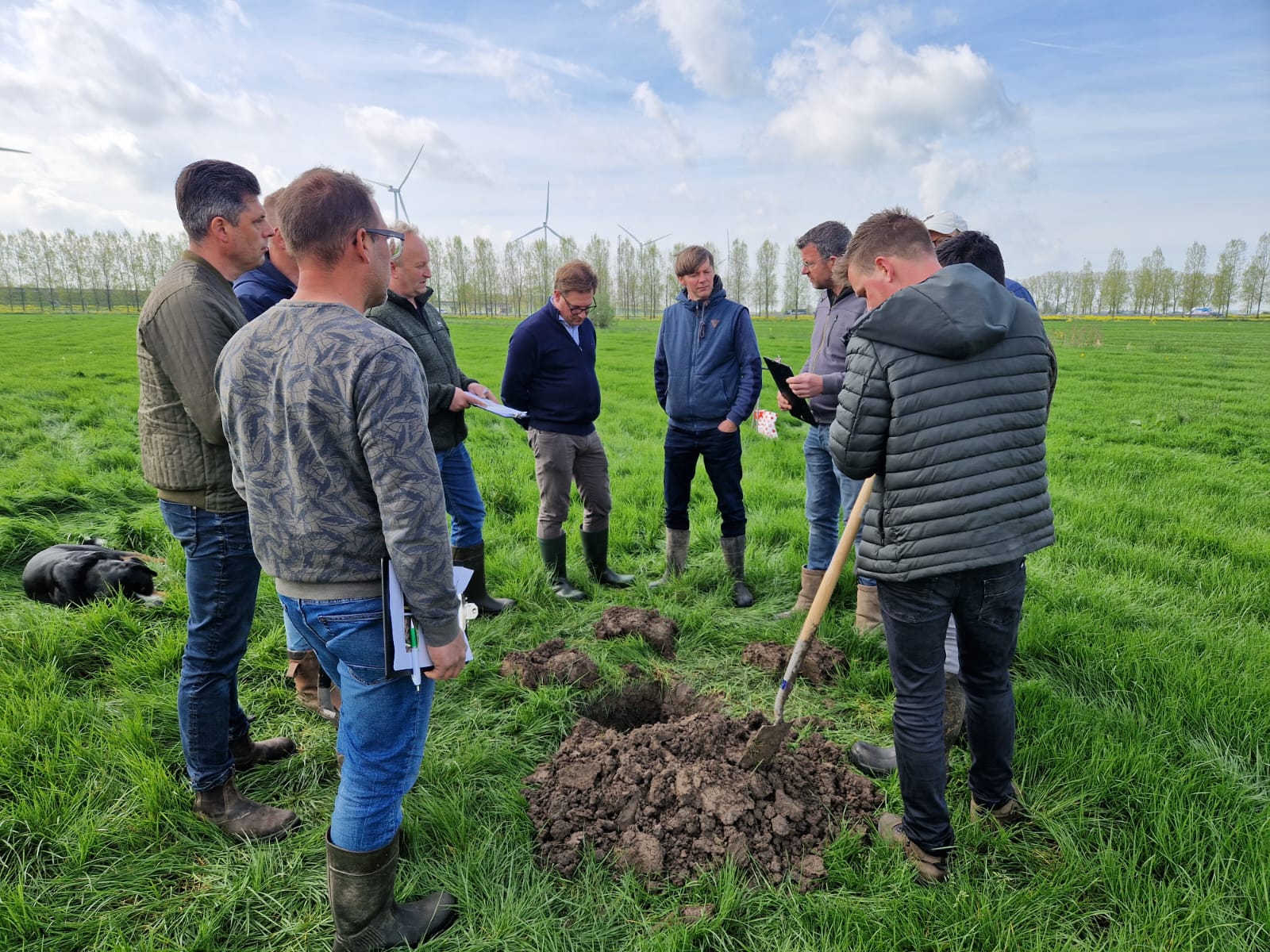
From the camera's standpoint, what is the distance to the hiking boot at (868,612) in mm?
4379

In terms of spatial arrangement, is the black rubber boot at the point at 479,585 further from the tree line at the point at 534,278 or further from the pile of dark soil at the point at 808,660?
the tree line at the point at 534,278

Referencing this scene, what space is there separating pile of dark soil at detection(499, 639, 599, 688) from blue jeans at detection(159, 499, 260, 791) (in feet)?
5.12

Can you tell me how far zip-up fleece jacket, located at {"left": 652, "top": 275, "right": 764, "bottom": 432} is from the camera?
518cm

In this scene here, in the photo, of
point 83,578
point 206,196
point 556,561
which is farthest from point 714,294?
point 83,578

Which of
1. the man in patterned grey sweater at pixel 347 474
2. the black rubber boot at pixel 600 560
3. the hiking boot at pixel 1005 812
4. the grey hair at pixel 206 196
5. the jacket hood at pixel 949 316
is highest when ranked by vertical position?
the grey hair at pixel 206 196

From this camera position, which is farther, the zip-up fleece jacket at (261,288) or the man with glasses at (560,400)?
the man with glasses at (560,400)

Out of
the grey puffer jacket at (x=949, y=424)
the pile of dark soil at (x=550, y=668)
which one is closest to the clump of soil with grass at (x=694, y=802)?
the pile of dark soil at (x=550, y=668)

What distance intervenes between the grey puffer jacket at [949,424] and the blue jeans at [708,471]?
2.85 m

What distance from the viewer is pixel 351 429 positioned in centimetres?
183

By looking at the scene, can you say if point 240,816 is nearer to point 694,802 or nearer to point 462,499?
point 694,802

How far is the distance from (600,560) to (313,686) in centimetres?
246

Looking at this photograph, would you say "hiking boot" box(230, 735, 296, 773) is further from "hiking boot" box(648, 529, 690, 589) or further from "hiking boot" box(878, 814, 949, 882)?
"hiking boot" box(648, 529, 690, 589)

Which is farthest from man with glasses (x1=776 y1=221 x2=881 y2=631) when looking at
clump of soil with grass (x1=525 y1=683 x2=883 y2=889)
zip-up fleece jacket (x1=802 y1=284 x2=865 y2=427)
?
clump of soil with grass (x1=525 y1=683 x2=883 y2=889)

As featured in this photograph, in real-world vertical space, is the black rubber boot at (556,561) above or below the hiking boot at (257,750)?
above
